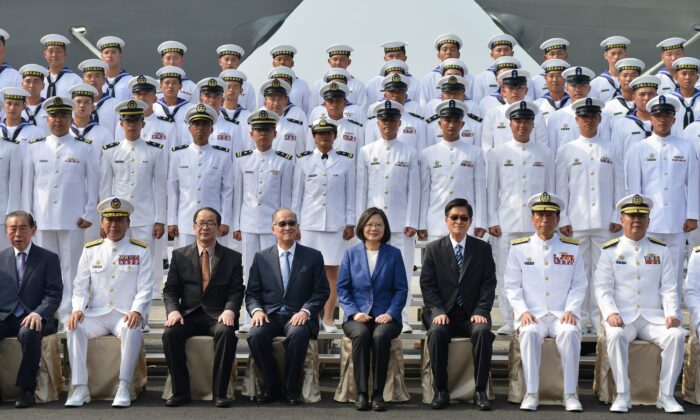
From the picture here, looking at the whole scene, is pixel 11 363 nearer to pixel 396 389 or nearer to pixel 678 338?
pixel 396 389

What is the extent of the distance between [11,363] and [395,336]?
2.62m

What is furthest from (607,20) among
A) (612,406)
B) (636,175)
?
(612,406)

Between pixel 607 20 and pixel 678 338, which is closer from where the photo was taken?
pixel 678 338

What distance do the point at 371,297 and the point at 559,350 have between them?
52.3 inches

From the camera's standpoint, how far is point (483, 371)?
6.40m

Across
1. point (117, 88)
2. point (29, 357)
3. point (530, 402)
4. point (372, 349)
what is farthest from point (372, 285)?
point (117, 88)

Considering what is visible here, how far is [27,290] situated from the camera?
6.69 m

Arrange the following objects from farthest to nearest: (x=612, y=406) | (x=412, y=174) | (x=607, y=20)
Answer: (x=607, y=20)
(x=412, y=174)
(x=612, y=406)

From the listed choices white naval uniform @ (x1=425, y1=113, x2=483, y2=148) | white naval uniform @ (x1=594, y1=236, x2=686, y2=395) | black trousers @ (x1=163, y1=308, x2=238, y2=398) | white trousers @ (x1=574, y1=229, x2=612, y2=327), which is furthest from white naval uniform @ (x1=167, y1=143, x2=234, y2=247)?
white naval uniform @ (x1=594, y1=236, x2=686, y2=395)

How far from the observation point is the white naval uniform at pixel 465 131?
28.9 ft

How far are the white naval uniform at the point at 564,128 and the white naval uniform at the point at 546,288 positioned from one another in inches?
70.1

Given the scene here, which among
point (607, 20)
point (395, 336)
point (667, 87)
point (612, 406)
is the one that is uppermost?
point (607, 20)

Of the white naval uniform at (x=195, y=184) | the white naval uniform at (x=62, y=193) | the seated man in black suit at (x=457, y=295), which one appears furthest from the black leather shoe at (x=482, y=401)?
the white naval uniform at (x=62, y=193)

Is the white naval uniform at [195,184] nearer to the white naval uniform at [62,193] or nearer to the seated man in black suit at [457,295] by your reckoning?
the white naval uniform at [62,193]
